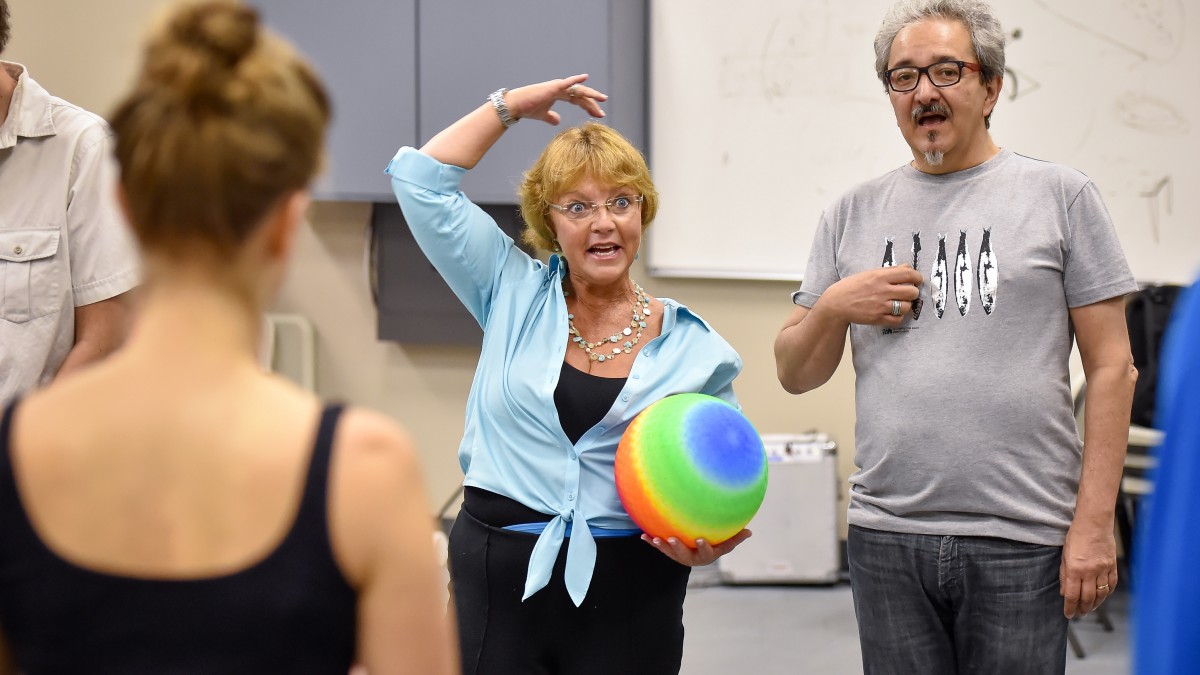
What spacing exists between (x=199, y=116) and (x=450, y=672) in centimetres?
48

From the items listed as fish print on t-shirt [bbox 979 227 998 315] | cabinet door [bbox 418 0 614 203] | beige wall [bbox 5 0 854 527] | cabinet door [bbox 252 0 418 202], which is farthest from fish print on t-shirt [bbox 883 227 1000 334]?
beige wall [bbox 5 0 854 527]

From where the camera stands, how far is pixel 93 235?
1810 millimetres

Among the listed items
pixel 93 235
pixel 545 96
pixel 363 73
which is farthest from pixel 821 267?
pixel 363 73

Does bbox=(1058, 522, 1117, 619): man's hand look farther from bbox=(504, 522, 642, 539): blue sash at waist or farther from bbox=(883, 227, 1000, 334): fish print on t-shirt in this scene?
bbox=(504, 522, 642, 539): blue sash at waist

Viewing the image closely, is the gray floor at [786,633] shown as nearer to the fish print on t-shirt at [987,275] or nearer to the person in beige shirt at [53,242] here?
the fish print on t-shirt at [987,275]

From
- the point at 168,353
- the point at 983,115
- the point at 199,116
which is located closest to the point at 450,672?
the point at 168,353

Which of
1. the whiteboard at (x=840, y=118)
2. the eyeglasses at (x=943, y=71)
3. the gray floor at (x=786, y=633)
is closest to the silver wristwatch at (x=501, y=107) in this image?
the eyeglasses at (x=943, y=71)

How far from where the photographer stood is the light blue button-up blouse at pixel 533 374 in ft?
5.86

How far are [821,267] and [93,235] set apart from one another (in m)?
1.22

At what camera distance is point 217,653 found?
0.84 m

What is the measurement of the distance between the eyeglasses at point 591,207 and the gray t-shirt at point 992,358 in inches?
19.1

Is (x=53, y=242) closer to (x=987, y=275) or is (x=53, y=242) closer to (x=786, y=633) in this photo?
(x=987, y=275)

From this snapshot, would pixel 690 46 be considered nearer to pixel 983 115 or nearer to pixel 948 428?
pixel 983 115

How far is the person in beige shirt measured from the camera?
176 centimetres
